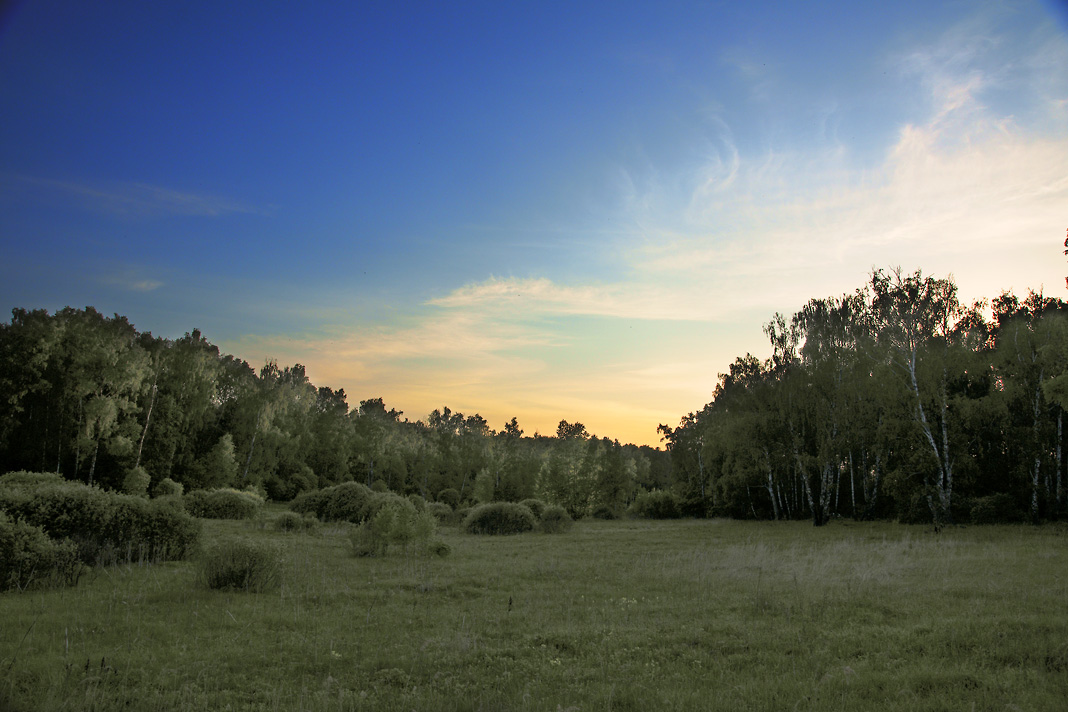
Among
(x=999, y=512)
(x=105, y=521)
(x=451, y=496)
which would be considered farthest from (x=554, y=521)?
(x=451, y=496)

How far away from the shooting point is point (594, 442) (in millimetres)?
63000

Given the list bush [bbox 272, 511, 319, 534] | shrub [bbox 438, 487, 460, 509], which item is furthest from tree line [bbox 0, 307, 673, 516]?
bush [bbox 272, 511, 319, 534]

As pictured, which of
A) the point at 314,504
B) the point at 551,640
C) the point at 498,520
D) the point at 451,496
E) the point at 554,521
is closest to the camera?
the point at 551,640

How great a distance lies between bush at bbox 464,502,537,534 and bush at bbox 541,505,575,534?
77 centimetres

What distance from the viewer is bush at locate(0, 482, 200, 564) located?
13.2 meters

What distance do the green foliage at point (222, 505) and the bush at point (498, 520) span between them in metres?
12.1

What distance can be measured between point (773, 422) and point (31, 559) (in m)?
36.5

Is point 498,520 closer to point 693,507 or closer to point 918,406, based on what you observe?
point 918,406

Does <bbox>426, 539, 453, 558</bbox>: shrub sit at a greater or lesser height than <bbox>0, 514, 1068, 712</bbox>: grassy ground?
lesser

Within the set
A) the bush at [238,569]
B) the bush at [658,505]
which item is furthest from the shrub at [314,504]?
the bush at [658,505]

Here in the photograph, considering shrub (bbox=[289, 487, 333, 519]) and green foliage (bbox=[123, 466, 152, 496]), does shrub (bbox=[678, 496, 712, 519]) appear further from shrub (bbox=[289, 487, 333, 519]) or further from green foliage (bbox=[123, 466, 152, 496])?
green foliage (bbox=[123, 466, 152, 496])

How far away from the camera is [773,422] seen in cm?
3712

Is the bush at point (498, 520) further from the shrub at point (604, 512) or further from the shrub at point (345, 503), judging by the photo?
the shrub at point (604, 512)

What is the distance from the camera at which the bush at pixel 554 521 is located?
31.1 m
